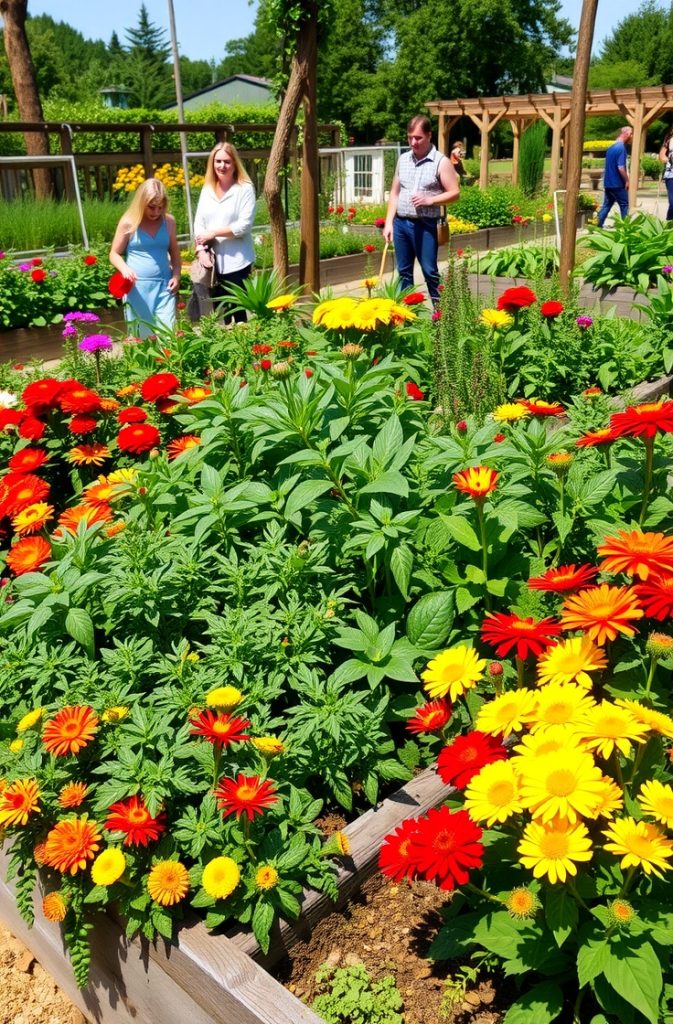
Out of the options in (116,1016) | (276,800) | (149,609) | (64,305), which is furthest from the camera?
(64,305)

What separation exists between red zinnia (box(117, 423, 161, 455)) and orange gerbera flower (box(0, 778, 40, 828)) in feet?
3.60

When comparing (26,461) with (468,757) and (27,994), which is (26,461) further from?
(468,757)

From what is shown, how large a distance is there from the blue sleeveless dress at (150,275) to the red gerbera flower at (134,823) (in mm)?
3928

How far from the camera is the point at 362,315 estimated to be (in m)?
2.83

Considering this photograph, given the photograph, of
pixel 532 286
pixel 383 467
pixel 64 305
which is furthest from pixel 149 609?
pixel 64 305

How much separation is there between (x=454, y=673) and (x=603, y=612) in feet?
0.99

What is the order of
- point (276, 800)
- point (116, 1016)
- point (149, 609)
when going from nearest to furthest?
1. point (276, 800)
2. point (116, 1016)
3. point (149, 609)

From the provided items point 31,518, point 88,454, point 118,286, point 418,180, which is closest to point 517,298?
point 88,454

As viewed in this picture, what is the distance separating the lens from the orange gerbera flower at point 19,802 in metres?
1.62

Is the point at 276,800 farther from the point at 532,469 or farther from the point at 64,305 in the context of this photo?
the point at 64,305

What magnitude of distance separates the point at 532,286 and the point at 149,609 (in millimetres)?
3927

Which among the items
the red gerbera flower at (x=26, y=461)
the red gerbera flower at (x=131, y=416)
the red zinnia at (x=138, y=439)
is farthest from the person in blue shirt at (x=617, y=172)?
the red gerbera flower at (x=26, y=461)

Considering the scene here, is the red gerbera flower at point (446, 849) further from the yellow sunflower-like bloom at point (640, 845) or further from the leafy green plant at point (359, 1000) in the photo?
the leafy green plant at point (359, 1000)

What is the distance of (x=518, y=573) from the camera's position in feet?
7.39
